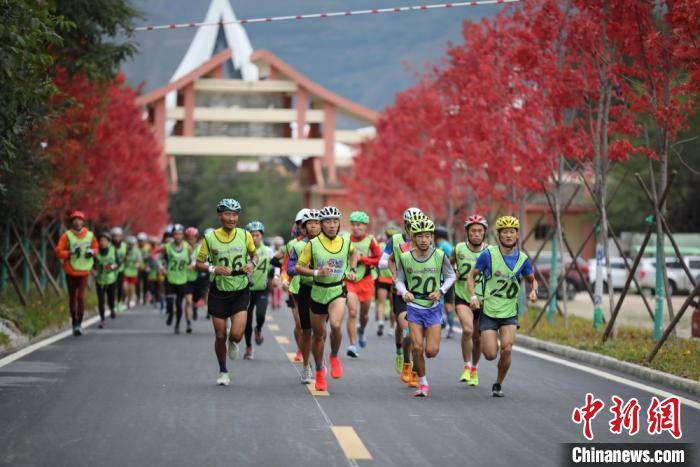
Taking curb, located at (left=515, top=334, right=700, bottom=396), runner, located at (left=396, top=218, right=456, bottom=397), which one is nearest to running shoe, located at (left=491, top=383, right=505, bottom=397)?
runner, located at (left=396, top=218, right=456, bottom=397)

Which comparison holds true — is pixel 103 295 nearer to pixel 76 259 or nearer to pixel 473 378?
pixel 76 259

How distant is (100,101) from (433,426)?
80.6ft

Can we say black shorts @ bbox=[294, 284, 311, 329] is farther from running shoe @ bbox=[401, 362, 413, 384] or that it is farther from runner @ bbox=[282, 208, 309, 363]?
running shoe @ bbox=[401, 362, 413, 384]

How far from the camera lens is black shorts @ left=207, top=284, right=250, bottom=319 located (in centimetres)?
1424

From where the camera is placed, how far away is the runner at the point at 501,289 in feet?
43.8

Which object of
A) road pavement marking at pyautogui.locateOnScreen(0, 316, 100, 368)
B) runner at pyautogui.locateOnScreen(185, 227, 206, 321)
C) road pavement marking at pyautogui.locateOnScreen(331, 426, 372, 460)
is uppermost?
runner at pyautogui.locateOnScreen(185, 227, 206, 321)

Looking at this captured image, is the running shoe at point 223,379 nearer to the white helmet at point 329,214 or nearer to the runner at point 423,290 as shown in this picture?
the white helmet at point 329,214

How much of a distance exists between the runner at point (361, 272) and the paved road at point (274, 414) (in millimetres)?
587

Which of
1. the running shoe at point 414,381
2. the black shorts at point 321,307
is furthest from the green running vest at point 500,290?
the black shorts at point 321,307

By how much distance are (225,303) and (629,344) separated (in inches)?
286

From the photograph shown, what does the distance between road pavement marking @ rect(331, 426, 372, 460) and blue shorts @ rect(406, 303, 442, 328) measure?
2.78 m

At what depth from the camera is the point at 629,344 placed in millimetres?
19047

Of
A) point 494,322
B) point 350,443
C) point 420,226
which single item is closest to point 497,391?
point 494,322

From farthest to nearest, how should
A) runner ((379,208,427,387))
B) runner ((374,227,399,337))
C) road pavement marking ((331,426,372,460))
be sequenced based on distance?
runner ((374,227,399,337))
runner ((379,208,427,387))
road pavement marking ((331,426,372,460))
